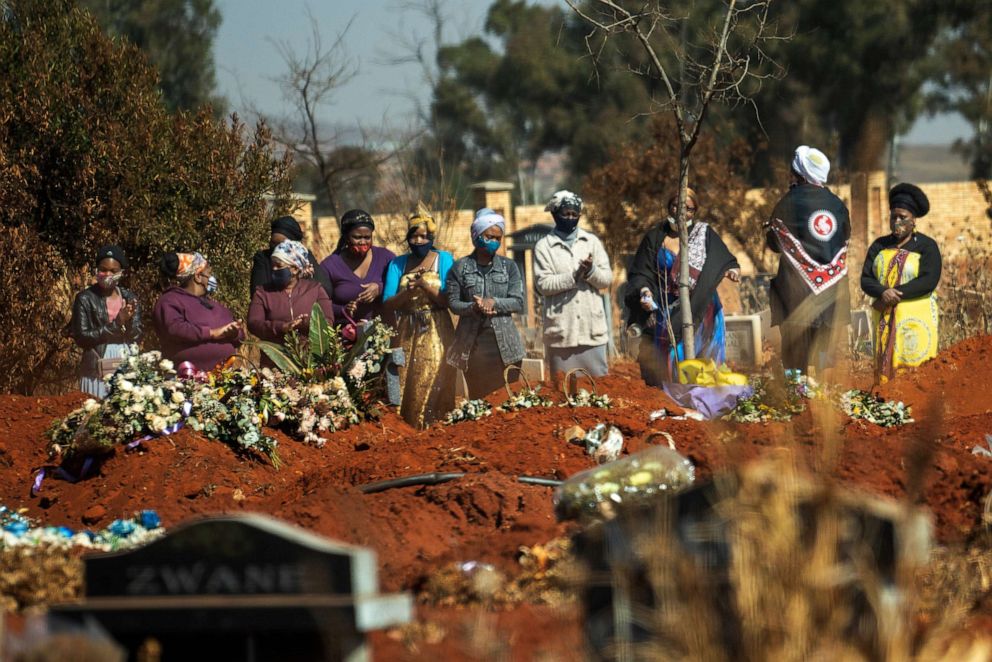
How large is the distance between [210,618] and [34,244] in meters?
9.01

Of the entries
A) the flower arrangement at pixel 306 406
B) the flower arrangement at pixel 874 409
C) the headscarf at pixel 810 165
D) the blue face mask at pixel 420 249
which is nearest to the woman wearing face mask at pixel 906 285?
the headscarf at pixel 810 165

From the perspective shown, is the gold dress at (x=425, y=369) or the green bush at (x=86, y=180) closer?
the gold dress at (x=425, y=369)

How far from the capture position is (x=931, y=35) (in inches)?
1528

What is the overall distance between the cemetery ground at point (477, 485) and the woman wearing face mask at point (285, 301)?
3.06ft

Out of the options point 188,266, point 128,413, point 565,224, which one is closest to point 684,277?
point 565,224

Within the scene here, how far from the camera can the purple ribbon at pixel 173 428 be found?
8430mm

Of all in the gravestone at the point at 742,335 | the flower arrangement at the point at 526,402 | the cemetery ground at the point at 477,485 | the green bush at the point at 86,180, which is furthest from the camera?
the green bush at the point at 86,180

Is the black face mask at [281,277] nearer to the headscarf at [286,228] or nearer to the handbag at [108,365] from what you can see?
the headscarf at [286,228]

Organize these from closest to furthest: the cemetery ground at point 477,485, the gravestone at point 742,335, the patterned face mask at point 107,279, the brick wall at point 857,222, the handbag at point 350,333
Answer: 1. the cemetery ground at point 477,485
2. the handbag at point 350,333
3. the gravestone at point 742,335
4. the patterned face mask at point 107,279
5. the brick wall at point 857,222

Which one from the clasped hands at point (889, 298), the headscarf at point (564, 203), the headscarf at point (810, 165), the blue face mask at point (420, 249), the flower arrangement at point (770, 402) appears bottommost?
the flower arrangement at point (770, 402)

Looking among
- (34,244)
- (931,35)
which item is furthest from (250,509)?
(931,35)

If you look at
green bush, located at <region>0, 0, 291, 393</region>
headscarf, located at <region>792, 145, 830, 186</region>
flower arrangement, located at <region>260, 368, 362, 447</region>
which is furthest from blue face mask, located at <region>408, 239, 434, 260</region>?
green bush, located at <region>0, 0, 291, 393</region>

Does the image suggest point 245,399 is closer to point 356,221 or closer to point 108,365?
point 356,221

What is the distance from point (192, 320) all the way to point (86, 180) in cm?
316
